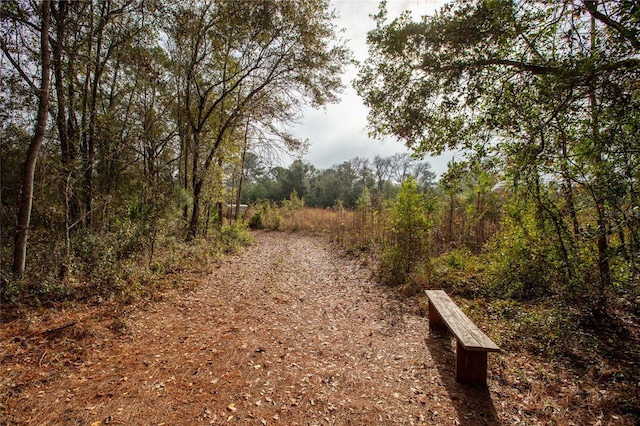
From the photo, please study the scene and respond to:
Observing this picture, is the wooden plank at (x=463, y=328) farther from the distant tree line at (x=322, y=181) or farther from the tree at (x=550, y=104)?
the distant tree line at (x=322, y=181)

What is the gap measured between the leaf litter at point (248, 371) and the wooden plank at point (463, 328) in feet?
1.56

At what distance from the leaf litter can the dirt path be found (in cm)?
1

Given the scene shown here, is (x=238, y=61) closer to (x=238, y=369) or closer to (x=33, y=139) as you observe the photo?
(x=33, y=139)

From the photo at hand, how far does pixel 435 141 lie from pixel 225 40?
Result: 709 centimetres

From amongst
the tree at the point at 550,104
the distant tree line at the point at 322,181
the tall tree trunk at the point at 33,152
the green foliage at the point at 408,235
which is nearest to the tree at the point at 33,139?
the tall tree trunk at the point at 33,152

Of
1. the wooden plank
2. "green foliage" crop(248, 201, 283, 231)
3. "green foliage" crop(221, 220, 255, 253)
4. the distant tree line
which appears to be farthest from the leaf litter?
the distant tree line

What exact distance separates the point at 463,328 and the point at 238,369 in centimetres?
249

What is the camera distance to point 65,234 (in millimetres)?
4434

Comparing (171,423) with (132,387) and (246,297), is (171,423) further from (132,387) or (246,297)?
(246,297)

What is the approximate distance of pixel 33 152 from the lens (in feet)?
12.2

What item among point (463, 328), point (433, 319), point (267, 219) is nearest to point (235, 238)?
point (267, 219)

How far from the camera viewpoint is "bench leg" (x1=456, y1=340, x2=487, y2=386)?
2.74 meters

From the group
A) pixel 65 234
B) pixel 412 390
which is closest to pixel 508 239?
pixel 412 390

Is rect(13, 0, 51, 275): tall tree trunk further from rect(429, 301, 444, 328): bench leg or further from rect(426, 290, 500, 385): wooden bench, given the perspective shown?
rect(429, 301, 444, 328): bench leg
